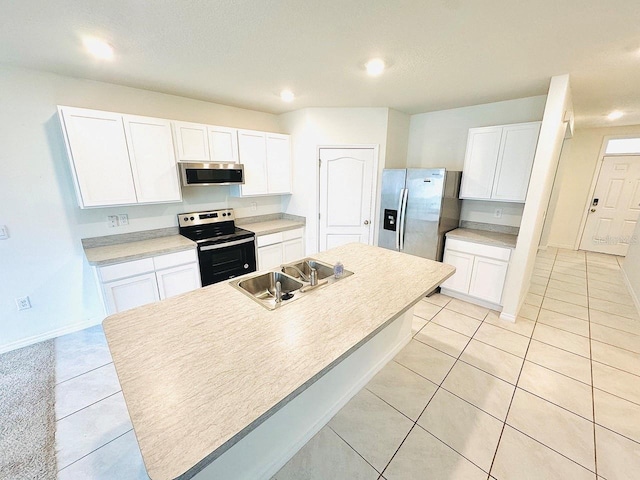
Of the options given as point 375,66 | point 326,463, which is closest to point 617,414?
point 326,463

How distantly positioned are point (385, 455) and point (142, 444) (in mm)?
1425

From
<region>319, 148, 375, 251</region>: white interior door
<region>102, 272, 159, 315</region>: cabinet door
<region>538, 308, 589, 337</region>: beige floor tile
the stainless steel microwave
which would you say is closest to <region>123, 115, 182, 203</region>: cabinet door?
the stainless steel microwave

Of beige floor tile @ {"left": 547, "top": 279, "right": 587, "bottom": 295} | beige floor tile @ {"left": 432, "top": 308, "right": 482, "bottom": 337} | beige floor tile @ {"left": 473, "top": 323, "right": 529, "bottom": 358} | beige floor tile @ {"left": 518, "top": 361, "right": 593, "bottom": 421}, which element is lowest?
beige floor tile @ {"left": 518, "top": 361, "right": 593, "bottom": 421}

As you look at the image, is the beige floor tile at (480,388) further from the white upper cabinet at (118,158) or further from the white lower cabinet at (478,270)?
the white upper cabinet at (118,158)

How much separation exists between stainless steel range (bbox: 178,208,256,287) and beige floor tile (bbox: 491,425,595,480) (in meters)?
2.84

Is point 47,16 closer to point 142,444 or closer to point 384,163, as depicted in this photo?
point 142,444

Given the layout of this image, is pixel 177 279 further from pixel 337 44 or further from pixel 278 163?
pixel 337 44

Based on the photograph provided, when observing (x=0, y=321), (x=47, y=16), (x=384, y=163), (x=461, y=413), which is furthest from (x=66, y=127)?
(x=461, y=413)

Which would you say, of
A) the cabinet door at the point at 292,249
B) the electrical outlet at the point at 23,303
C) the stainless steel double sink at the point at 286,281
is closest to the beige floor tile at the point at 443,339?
the stainless steel double sink at the point at 286,281

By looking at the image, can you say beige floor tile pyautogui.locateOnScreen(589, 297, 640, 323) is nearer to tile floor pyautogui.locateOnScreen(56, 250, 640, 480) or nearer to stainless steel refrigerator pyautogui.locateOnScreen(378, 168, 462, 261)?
tile floor pyautogui.locateOnScreen(56, 250, 640, 480)

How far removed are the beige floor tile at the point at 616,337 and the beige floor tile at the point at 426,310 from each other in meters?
1.49

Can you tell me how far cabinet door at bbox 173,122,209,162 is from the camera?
111 inches

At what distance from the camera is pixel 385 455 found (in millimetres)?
1553

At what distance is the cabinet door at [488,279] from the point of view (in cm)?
297
